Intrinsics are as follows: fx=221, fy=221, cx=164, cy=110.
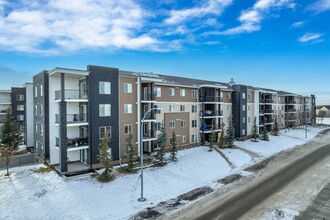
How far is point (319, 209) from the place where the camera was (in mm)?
17156

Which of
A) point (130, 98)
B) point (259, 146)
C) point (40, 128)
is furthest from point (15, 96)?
point (259, 146)

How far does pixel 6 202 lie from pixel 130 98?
56.3 feet

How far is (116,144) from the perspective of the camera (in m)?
28.4

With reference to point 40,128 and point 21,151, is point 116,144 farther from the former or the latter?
point 21,151

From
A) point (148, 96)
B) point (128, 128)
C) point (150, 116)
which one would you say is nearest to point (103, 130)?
point (128, 128)

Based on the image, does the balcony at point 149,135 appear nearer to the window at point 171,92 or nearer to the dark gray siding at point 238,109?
the window at point 171,92

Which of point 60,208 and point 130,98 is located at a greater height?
point 130,98

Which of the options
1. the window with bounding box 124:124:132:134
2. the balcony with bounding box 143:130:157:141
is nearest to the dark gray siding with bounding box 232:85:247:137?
the balcony with bounding box 143:130:157:141

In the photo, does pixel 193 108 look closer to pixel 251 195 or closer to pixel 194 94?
pixel 194 94

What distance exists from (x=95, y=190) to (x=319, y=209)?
1899 cm

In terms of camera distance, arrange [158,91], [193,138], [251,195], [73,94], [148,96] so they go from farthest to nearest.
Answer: [193,138] < [158,91] < [148,96] < [73,94] < [251,195]

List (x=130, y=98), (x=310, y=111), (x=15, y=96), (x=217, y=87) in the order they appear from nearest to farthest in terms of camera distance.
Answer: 1. (x=130, y=98)
2. (x=217, y=87)
3. (x=15, y=96)
4. (x=310, y=111)

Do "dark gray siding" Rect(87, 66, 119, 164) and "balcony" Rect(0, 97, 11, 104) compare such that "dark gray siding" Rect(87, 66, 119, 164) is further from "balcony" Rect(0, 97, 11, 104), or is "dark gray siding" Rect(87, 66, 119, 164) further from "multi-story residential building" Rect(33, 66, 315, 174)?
"balcony" Rect(0, 97, 11, 104)

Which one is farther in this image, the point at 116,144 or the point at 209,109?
the point at 209,109
